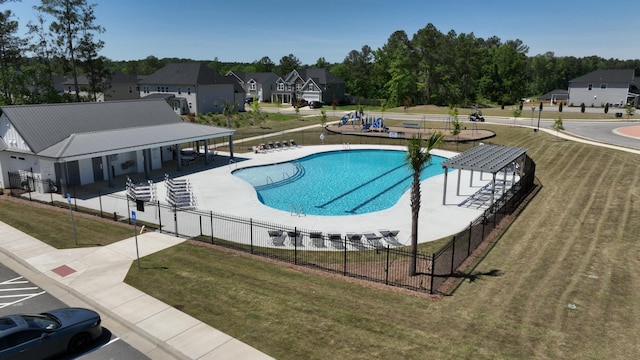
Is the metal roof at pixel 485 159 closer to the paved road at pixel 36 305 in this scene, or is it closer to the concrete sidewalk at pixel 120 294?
the concrete sidewalk at pixel 120 294

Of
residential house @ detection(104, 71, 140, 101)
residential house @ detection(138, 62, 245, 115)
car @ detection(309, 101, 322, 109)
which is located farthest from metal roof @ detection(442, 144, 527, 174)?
residential house @ detection(104, 71, 140, 101)

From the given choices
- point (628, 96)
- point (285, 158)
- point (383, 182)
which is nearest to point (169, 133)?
point (285, 158)

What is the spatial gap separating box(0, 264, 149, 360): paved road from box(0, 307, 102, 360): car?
0.36 metres

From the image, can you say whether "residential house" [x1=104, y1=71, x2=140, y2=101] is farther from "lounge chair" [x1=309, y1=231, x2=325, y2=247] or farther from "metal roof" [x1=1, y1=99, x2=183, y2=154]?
"lounge chair" [x1=309, y1=231, x2=325, y2=247]

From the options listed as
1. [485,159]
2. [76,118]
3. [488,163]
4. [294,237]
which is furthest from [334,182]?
[76,118]

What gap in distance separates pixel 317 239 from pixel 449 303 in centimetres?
825

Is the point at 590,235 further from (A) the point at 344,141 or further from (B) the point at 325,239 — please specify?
(A) the point at 344,141

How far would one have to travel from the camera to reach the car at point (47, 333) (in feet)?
36.2

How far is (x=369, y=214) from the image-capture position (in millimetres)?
26219

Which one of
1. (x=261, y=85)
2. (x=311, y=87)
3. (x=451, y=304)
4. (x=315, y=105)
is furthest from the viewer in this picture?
(x=261, y=85)

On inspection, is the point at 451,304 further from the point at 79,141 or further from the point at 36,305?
the point at 79,141

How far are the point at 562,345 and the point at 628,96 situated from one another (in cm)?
9823

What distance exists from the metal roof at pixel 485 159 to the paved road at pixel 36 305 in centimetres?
2147

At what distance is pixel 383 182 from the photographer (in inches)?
1417
